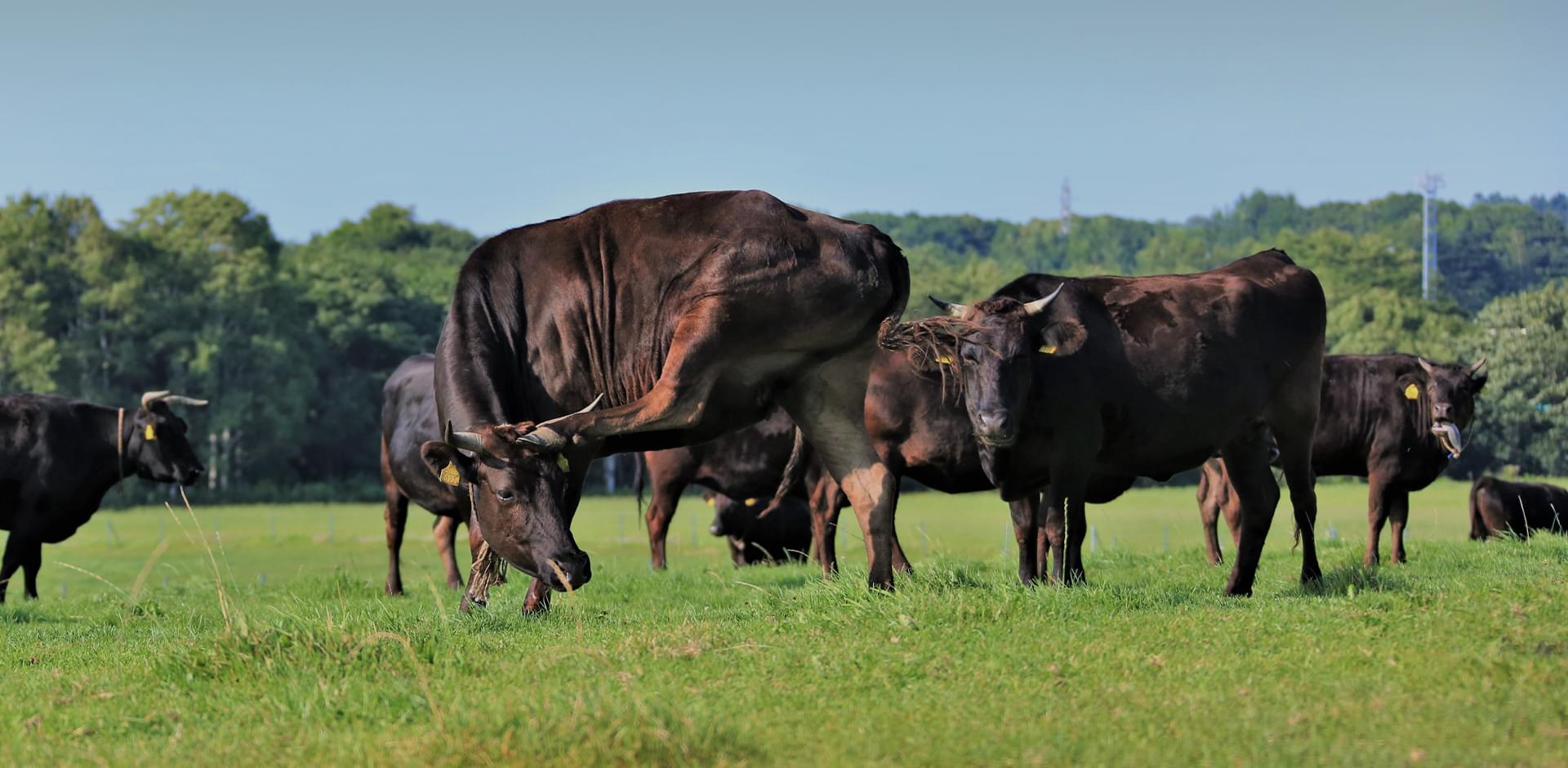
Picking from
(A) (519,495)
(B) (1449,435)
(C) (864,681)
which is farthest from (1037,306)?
(B) (1449,435)

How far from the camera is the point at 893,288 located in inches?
396

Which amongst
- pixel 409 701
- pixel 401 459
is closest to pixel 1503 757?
pixel 409 701

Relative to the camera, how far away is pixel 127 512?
60.1 meters

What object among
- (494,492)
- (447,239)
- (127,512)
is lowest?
(127,512)

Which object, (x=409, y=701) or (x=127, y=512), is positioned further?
(x=127, y=512)

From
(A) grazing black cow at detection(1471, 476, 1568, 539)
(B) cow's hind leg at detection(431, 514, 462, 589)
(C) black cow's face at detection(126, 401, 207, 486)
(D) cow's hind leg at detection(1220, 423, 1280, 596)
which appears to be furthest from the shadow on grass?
(C) black cow's face at detection(126, 401, 207, 486)

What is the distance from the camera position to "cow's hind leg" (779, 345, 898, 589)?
32.7 feet

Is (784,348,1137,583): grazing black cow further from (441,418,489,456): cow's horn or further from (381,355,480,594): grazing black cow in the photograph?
(441,418,489,456): cow's horn

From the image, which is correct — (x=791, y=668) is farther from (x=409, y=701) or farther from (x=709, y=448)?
(x=709, y=448)

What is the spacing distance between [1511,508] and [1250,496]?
13.3m

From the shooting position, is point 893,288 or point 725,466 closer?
point 893,288

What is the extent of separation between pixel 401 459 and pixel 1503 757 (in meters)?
12.8

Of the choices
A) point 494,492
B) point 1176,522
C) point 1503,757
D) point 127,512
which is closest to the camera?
point 1503,757

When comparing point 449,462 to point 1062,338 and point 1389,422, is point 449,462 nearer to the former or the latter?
point 1062,338
